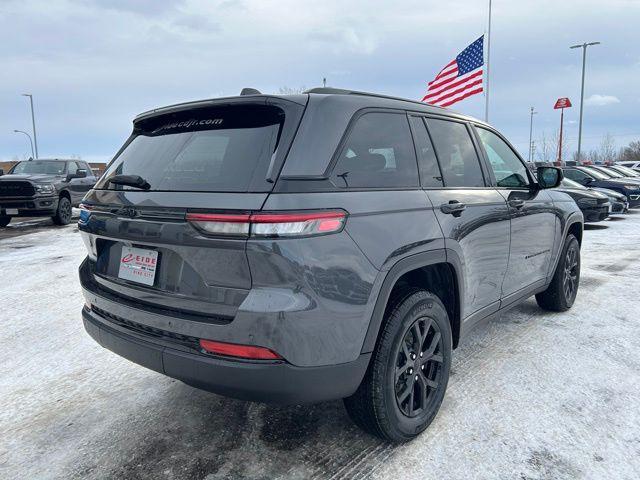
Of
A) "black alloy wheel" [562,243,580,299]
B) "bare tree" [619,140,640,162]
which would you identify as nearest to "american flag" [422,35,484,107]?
"black alloy wheel" [562,243,580,299]

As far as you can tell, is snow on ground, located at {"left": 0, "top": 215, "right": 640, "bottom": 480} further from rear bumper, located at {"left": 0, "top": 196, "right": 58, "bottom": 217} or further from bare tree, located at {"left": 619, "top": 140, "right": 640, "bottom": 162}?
bare tree, located at {"left": 619, "top": 140, "right": 640, "bottom": 162}

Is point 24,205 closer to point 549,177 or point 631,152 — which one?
point 549,177

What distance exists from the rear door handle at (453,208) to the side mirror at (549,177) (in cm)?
143

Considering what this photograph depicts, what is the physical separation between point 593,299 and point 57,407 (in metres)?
5.14

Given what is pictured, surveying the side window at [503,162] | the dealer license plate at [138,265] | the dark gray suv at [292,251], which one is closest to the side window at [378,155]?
the dark gray suv at [292,251]

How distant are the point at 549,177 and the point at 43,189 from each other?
11.4 metres

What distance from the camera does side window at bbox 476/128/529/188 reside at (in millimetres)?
3596

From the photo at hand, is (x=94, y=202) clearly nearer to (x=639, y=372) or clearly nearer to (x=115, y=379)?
(x=115, y=379)

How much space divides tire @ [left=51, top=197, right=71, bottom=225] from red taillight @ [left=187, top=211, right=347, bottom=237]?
11.8 metres

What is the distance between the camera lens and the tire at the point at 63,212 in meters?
12.2

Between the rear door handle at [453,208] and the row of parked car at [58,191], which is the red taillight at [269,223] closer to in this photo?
the rear door handle at [453,208]

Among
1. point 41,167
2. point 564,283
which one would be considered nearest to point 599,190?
point 564,283

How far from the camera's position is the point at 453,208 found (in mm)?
2826

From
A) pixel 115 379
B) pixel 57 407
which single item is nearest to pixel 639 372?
pixel 115 379
